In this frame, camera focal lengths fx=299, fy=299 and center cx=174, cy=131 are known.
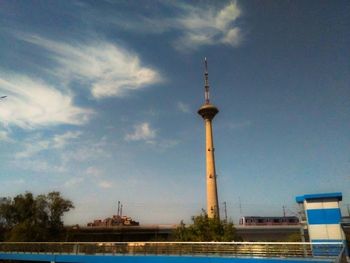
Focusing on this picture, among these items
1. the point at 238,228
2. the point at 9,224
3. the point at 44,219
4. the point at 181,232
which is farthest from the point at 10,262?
the point at 238,228

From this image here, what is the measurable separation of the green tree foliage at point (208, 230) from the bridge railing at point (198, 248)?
1455cm

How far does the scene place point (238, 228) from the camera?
221 ft

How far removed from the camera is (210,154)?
211 ft

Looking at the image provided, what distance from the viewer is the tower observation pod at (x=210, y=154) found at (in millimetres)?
60375

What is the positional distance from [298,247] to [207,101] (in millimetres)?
51743

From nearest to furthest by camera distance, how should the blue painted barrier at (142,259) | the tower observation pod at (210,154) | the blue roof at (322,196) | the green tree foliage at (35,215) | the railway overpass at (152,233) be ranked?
the blue painted barrier at (142,259), the blue roof at (322,196), the green tree foliage at (35,215), the tower observation pod at (210,154), the railway overpass at (152,233)

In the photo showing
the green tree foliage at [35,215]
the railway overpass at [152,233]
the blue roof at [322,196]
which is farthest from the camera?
the railway overpass at [152,233]

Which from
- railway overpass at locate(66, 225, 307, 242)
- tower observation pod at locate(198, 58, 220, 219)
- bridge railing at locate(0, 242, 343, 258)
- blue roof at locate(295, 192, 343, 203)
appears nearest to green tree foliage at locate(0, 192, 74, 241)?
railway overpass at locate(66, 225, 307, 242)

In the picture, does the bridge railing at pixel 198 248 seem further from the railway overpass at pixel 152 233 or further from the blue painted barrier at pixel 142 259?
the railway overpass at pixel 152 233

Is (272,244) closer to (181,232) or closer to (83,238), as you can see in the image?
(181,232)

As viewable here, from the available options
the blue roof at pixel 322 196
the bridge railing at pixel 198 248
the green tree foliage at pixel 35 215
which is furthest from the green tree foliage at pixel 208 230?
the green tree foliage at pixel 35 215

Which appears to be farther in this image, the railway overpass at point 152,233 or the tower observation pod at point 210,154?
the railway overpass at point 152,233

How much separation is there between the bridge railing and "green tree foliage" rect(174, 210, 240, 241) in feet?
47.7

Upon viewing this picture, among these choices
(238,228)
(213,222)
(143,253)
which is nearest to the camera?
(143,253)
